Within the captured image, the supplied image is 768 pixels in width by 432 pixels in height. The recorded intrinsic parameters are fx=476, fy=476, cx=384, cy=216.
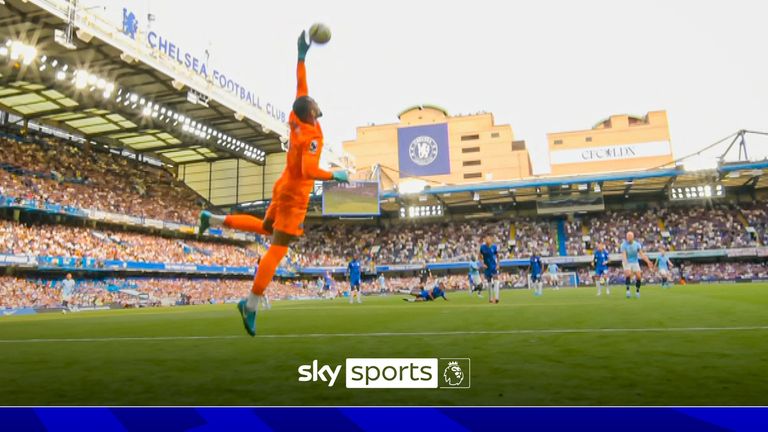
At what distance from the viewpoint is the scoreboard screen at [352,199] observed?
32.6 meters

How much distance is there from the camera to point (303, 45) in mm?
3641

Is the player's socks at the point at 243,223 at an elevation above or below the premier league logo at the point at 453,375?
above

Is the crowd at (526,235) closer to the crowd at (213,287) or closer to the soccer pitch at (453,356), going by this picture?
the crowd at (213,287)

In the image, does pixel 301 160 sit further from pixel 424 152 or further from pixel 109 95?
pixel 109 95

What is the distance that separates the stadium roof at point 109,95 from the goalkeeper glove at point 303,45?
19504 millimetres

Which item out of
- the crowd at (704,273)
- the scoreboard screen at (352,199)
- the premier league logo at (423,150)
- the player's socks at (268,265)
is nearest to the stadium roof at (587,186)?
the scoreboard screen at (352,199)

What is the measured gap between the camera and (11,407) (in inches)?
107

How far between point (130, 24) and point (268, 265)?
2191 cm

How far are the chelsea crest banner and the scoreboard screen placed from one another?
73.7 ft

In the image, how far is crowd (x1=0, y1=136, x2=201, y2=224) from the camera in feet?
86.6
